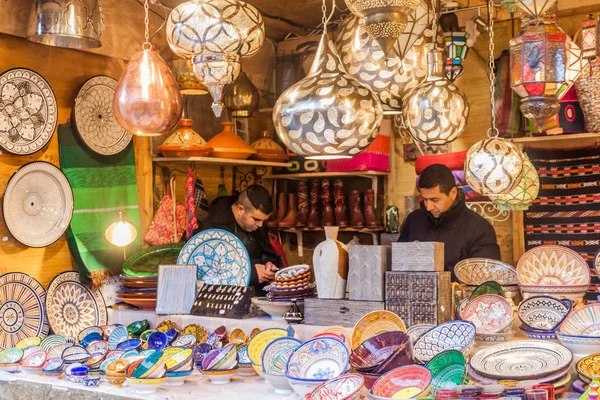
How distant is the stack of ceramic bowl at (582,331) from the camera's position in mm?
2396

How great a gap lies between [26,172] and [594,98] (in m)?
3.14

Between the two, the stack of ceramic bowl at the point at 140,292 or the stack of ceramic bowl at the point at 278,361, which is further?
the stack of ceramic bowl at the point at 140,292

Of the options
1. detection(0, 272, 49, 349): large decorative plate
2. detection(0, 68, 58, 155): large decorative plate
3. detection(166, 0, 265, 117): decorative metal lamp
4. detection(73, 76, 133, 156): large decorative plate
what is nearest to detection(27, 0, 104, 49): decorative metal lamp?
detection(0, 68, 58, 155): large decorative plate

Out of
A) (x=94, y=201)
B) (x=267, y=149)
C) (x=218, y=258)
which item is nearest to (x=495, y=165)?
(x=218, y=258)

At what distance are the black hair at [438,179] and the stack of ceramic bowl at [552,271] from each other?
1.01 meters

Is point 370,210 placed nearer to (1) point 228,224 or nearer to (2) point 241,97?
(1) point 228,224

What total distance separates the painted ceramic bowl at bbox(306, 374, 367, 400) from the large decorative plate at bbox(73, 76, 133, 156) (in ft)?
8.34

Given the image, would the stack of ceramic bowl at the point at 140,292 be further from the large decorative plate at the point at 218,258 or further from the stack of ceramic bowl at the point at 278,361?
the stack of ceramic bowl at the point at 278,361

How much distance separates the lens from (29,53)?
13.5 feet

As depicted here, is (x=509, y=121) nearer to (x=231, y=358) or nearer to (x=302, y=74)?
(x=302, y=74)

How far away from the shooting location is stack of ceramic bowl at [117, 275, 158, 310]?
3645 millimetres

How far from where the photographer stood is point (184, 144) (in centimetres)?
468

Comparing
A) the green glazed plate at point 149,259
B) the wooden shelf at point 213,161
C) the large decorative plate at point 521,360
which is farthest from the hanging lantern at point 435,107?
the wooden shelf at point 213,161

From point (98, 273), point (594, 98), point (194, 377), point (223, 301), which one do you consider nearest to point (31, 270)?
point (98, 273)
